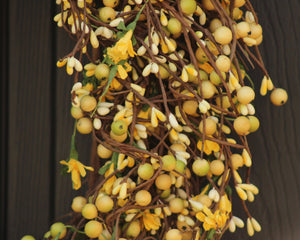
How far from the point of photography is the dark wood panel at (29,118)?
3.24 ft

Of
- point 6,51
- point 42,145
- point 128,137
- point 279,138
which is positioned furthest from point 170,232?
point 6,51

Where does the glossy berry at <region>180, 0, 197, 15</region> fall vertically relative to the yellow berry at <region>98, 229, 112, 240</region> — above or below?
above

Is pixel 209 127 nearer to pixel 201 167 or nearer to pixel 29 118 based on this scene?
pixel 201 167

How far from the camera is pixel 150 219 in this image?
723 mm

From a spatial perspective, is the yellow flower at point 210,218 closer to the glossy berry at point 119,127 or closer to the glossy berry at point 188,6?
the glossy berry at point 119,127

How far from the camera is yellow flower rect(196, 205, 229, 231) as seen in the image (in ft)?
2.18

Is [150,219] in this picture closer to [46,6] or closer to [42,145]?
[42,145]

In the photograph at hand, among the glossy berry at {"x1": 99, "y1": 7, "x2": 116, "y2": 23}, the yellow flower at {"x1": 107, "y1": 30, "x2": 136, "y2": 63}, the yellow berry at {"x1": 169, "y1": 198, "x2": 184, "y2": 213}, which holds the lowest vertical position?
the yellow berry at {"x1": 169, "y1": 198, "x2": 184, "y2": 213}

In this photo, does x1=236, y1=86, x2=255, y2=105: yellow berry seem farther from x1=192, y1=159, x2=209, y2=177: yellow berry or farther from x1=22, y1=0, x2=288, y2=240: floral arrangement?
x1=192, y1=159, x2=209, y2=177: yellow berry

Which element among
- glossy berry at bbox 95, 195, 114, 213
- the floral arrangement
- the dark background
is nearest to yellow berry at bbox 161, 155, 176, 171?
the floral arrangement

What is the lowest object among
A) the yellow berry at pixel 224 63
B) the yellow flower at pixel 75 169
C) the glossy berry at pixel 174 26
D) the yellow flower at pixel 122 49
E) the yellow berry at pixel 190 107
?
the yellow flower at pixel 75 169

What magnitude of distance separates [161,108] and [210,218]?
0.21 metres

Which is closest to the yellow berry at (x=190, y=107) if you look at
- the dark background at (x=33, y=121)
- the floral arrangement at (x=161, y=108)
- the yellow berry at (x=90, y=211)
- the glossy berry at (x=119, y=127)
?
the floral arrangement at (x=161, y=108)

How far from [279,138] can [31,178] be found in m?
0.56
